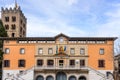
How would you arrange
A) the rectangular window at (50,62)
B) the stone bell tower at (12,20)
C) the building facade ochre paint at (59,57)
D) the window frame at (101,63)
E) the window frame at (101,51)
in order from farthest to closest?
1. the stone bell tower at (12,20)
2. the window frame at (101,51)
3. the rectangular window at (50,62)
4. the window frame at (101,63)
5. the building facade ochre paint at (59,57)

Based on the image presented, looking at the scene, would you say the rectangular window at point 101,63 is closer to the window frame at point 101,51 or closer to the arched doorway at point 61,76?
the window frame at point 101,51

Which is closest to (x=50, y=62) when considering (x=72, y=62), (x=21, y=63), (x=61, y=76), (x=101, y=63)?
(x=61, y=76)

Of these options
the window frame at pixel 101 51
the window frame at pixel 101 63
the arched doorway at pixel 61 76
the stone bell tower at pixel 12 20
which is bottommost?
the arched doorway at pixel 61 76

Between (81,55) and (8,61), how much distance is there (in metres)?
14.9

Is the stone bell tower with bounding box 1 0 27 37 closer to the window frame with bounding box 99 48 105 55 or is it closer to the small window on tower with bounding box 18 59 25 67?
the small window on tower with bounding box 18 59 25 67

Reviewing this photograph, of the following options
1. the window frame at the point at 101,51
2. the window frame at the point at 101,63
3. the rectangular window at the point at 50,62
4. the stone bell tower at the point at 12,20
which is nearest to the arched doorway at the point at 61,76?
the rectangular window at the point at 50,62

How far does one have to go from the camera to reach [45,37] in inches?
2354

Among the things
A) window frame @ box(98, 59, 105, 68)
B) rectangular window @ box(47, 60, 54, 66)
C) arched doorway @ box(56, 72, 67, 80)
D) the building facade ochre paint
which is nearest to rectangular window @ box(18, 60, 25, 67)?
the building facade ochre paint

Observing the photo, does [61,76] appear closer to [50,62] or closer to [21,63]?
[50,62]

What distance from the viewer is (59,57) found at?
59312 millimetres

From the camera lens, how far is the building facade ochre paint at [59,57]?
58.0 m

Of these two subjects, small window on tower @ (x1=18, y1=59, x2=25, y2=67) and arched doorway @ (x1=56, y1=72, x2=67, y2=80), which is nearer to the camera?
arched doorway @ (x1=56, y1=72, x2=67, y2=80)

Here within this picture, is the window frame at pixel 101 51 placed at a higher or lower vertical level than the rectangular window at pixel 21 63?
higher

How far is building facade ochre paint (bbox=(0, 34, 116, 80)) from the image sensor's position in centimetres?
5797
